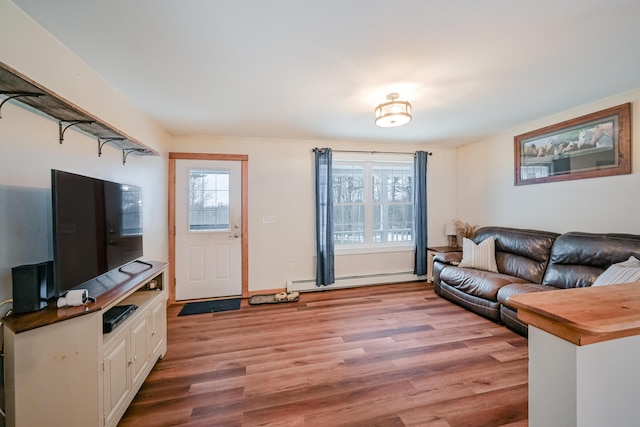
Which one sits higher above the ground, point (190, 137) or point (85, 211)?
point (190, 137)

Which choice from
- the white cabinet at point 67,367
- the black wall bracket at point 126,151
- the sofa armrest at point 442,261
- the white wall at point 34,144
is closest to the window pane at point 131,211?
the white wall at point 34,144

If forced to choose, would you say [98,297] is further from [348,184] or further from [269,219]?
[348,184]

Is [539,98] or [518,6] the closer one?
[518,6]

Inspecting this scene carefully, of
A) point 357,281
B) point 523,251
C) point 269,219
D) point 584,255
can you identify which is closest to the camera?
point 584,255

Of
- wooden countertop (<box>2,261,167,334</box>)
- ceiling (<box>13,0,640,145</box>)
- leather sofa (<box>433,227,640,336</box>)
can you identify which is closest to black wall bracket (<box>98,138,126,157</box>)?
ceiling (<box>13,0,640,145</box>)

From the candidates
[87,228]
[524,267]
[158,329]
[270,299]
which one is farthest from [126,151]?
[524,267]

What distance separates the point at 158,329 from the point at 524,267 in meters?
4.01

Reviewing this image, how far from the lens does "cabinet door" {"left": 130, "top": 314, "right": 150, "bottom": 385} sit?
165 centimetres

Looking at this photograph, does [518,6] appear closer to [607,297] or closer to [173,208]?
[607,297]

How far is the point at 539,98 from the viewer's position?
8.14ft

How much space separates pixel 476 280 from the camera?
3.00 metres

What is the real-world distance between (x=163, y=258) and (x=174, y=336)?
1110mm

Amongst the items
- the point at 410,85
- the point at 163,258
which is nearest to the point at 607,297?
the point at 410,85

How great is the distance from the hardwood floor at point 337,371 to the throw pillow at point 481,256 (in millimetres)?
698
